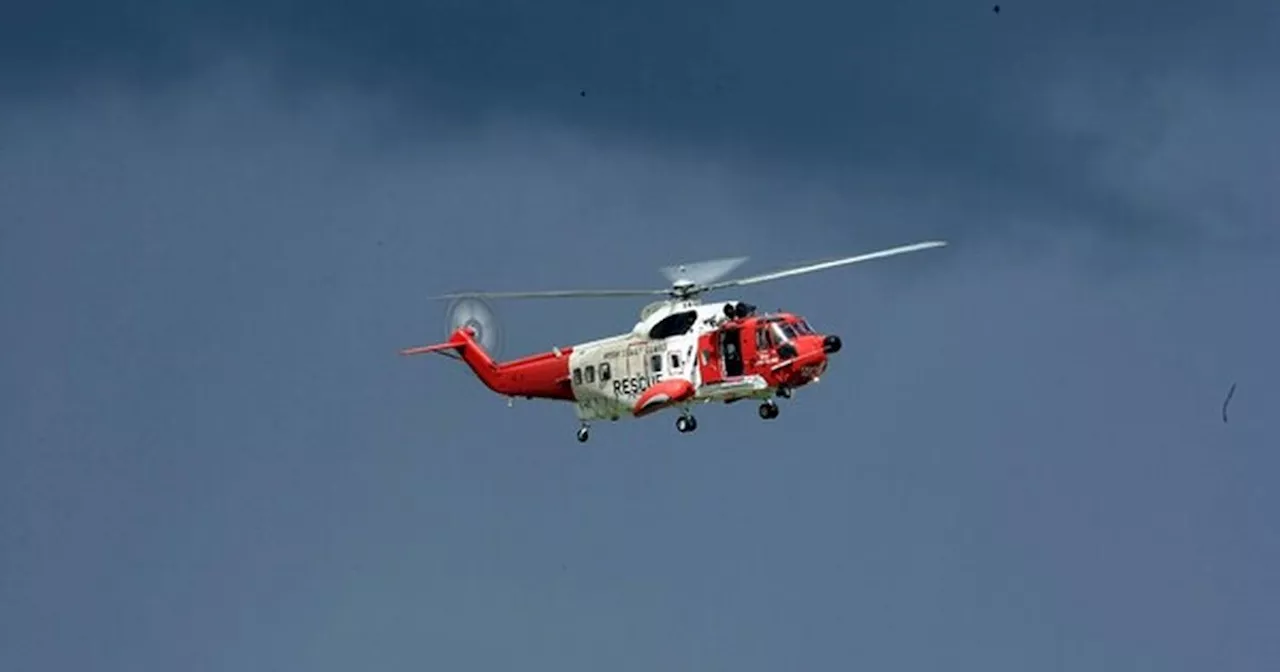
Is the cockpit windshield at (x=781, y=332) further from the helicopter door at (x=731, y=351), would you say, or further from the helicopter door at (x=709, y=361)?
the helicopter door at (x=709, y=361)

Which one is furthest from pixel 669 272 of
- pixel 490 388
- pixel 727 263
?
pixel 490 388

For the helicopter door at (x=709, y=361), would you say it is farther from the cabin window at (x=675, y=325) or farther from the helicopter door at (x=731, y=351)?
the cabin window at (x=675, y=325)

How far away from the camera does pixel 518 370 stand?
127 m

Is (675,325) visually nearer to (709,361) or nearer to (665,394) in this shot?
(709,361)

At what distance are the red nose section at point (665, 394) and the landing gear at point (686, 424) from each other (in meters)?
0.83

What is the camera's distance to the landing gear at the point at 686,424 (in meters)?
119

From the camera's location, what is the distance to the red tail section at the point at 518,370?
411 feet

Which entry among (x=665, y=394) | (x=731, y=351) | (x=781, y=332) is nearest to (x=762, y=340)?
(x=781, y=332)

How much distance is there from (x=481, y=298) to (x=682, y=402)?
44.0ft

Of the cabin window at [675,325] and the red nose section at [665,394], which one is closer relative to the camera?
the red nose section at [665,394]

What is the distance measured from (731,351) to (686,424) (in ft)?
9.95

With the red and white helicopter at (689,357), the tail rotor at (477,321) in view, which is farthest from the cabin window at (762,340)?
the tail rotor at (477,321)

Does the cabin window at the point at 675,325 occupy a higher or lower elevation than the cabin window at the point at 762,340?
higher

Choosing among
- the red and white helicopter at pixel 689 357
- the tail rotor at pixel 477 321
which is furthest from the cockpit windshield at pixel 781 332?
the tail rotor at pixel 477 321
